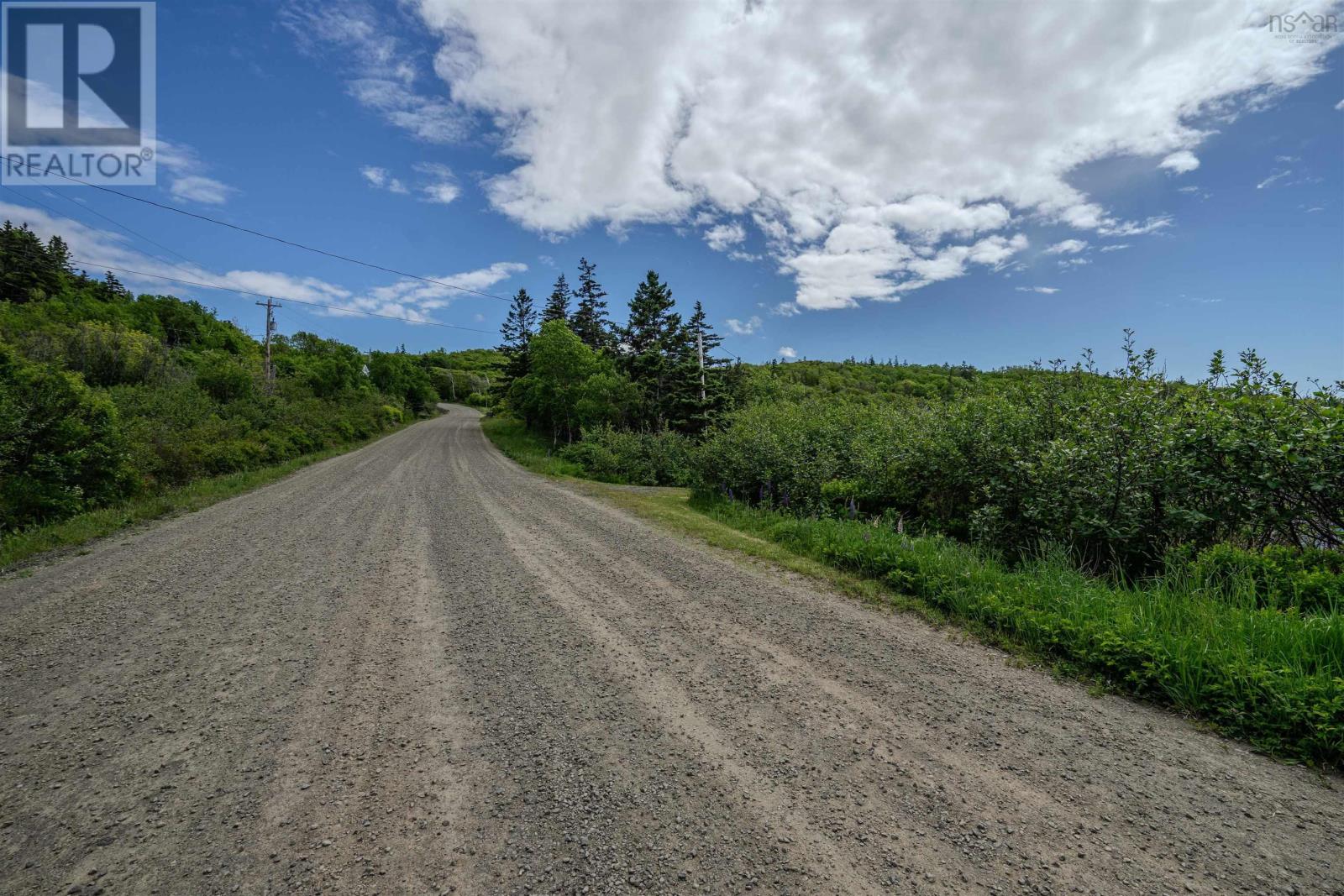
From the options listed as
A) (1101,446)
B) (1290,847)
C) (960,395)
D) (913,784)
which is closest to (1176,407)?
(1101,446)

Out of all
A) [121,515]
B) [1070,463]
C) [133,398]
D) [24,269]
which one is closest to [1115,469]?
[1070,463]

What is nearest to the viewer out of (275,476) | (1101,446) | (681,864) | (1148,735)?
(681,864)

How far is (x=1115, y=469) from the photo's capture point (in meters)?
5.27

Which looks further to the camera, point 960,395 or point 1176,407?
point 960,395

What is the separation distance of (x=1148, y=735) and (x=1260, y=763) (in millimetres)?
432

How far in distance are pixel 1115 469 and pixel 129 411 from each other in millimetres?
23283

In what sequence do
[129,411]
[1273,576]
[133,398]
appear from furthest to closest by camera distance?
[133,398], [129,411], [1273,576]

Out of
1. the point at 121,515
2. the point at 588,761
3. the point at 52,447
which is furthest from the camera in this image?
the point at 52,447

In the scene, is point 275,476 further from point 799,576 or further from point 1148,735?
point 1148,735

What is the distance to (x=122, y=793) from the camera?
2.44 m

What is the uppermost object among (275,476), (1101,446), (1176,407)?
(1176,407)

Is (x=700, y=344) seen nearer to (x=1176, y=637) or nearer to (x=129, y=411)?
(x=129, y=411)

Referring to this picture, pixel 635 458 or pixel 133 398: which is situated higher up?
pixel 133 398

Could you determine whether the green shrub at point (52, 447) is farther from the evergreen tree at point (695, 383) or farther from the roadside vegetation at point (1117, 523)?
the evergreen tree at point (695, 383)
